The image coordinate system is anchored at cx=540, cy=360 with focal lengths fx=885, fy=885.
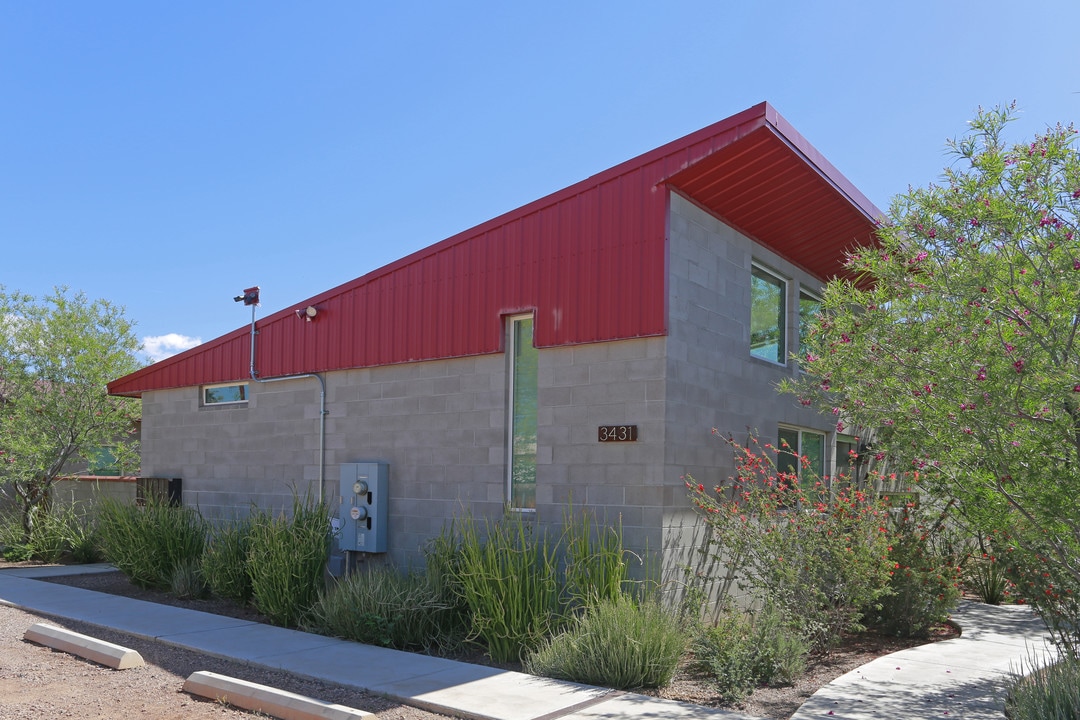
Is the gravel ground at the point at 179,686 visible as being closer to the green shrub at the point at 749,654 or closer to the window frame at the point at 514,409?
the green shrub at the point at 749,654

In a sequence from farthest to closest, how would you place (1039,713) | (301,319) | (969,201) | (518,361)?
(301,319)
(518,361)
(969,201)
(1039,713)

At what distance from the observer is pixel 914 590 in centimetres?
936

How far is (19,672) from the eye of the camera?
744 centimetres

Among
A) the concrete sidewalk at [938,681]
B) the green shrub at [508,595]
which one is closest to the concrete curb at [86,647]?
the green shrub at [508,595]

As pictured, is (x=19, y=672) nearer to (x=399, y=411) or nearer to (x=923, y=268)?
(x=399, y=411)

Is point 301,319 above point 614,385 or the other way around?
above

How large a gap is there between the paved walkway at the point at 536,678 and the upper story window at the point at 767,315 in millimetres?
3912

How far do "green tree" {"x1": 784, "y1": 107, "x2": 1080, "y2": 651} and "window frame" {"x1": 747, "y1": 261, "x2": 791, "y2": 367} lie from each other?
3879 mm

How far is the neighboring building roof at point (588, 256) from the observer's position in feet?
29.7

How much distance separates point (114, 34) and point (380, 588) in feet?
27.0

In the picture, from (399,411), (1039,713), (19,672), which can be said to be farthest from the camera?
(399,411)

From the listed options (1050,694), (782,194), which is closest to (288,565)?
(782,194)

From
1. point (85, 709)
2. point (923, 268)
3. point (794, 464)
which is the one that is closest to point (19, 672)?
point (85, 709)

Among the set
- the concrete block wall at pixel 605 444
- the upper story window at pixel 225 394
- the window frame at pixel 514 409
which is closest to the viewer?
the concrete block wall at pixel 605 444
